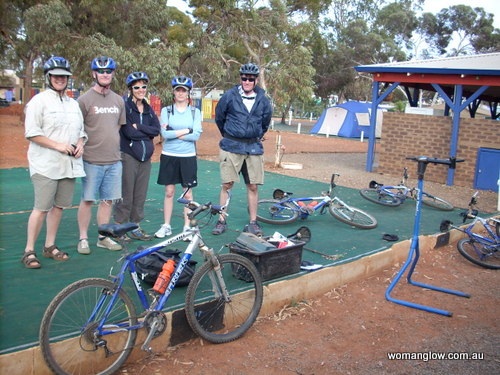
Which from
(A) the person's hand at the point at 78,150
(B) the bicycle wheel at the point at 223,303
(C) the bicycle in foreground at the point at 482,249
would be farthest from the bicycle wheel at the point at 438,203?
(A) the person's hand at the point at 78,150

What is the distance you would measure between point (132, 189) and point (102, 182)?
452 millimetres

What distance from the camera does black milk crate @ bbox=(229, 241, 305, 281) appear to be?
4.41 metres

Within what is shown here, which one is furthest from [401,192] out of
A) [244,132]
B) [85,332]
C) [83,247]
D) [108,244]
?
[85,332]

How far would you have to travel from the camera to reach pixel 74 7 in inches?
669

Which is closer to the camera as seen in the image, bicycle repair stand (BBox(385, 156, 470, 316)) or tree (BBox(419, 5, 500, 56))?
bicycle repair stand (BBox(385, 156, 470, 316))

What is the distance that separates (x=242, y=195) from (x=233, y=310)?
15.2ft

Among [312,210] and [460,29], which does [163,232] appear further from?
[460,29]

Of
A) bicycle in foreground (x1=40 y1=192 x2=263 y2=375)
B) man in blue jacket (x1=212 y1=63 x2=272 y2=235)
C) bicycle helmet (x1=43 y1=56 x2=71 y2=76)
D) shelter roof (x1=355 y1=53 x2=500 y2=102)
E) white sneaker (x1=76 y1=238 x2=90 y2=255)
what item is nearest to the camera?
bicycle in foreground (x1=40 y1=192 x2=263 y2=375)

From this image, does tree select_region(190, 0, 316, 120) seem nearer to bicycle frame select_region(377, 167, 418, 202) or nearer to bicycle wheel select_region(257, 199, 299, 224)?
bicycle frame select_region(377, 167, 418, 202)

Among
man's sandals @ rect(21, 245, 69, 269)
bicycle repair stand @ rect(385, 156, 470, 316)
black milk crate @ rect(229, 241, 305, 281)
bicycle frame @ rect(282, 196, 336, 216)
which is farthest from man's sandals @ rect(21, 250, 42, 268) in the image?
bicycle frame @ rect(282, 196, 336, 216)

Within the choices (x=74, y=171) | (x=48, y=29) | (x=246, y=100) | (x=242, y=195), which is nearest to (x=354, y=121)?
(x=48, y=29)

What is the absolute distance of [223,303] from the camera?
3.80 metres

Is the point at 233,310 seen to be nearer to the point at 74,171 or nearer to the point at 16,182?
the point at 74,171

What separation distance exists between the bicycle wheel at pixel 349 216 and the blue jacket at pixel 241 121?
1593 mm
